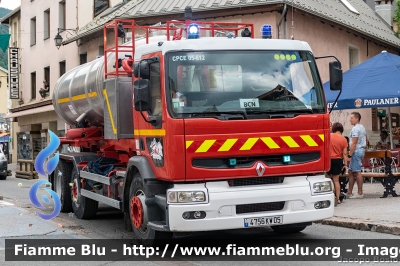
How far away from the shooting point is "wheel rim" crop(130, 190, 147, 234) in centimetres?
795

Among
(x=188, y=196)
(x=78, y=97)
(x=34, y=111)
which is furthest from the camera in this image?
(x=34, y=111)

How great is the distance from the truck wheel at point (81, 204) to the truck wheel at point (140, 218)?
2.86 metres

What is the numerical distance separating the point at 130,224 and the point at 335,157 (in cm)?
464

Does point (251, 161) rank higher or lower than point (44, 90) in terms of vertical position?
lower

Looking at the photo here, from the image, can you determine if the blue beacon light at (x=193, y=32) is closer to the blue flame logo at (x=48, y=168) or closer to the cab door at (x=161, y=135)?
the cab door at (x=161, y=135)

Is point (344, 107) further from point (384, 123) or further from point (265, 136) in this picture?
point (384, 123)

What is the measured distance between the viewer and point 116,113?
9219 mm

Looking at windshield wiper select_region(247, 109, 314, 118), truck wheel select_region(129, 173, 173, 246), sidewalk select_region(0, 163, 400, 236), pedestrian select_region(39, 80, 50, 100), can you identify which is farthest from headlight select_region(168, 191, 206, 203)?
pedestrian select_region(39, 80, 50, 100)

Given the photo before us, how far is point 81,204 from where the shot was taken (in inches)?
443

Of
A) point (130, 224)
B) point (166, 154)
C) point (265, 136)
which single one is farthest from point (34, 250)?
point (265, 136)

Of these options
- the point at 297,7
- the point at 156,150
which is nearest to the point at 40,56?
the point at 297,7

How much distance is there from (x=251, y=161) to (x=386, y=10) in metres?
24.0

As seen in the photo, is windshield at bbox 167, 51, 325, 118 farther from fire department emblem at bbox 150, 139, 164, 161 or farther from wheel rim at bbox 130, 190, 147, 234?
wheel rim at bbox 130, 190, 147, 234

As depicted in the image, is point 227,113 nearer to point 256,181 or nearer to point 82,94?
point 256,181
